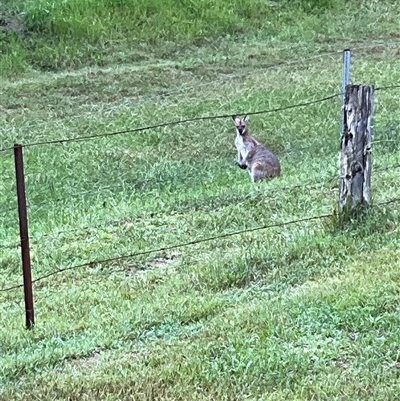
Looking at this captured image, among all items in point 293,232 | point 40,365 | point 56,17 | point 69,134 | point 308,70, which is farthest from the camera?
point 56,17

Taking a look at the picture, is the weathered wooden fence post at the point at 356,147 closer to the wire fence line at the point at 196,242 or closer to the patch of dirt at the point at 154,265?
the wire fence line at the point at 196,242

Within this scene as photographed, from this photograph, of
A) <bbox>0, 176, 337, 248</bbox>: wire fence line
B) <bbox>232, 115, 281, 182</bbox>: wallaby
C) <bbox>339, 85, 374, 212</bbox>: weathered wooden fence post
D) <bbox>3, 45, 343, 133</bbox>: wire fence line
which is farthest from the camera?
<bbox>3, 45, 343, 133</bbox>: wire fence line

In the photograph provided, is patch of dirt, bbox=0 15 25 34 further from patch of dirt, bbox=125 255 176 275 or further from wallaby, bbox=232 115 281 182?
patch of dirt, bbox=125 255 176 275

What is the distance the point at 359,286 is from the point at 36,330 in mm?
1899

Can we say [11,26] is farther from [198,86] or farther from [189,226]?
[189,226]

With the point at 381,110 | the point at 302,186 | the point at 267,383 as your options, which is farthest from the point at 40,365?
the point at 381,110

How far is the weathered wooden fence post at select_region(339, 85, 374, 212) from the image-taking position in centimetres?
575

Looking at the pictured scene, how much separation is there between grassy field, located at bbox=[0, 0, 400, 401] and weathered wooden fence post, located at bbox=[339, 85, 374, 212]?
177 millimetres

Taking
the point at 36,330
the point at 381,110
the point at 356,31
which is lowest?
the point at 36,330

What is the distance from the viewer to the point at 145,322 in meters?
4.67

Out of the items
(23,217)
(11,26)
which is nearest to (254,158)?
(23,217)

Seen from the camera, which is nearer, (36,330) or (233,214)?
(36,330)

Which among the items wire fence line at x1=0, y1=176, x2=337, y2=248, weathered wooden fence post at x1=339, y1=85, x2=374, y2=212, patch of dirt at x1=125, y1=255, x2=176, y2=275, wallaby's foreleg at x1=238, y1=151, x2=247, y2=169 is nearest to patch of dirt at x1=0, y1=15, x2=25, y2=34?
wallaby's foreleg at x1=238, y1=151, x2=247, y2=169

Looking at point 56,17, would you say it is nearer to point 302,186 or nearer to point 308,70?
point 308,70
